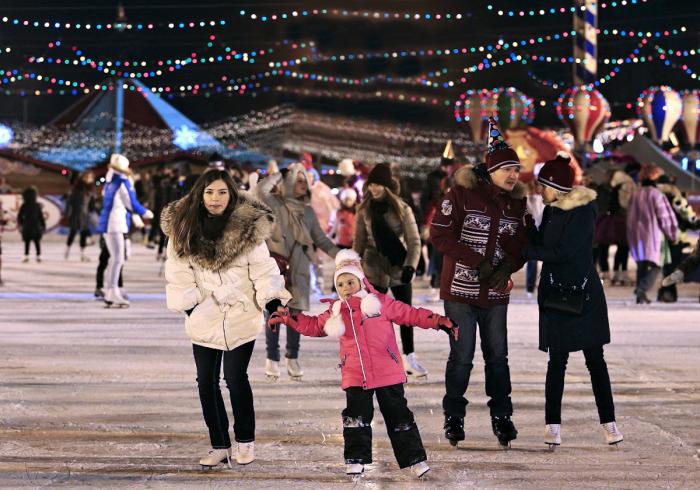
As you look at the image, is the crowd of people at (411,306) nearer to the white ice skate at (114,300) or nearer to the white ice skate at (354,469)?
the white ice skate at (354,469)

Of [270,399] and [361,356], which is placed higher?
[361,356]

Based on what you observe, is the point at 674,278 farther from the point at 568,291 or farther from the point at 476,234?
the point at 476,234

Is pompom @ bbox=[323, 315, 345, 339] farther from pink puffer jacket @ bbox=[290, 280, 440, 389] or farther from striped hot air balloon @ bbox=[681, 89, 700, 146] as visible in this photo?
striped hot air balloon @ bbox=[681, 89, 700, 146]

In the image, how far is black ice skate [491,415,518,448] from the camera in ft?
19.8

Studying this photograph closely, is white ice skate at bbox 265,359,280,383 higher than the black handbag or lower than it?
lower

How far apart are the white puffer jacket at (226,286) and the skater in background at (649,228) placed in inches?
363

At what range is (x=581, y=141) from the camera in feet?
120

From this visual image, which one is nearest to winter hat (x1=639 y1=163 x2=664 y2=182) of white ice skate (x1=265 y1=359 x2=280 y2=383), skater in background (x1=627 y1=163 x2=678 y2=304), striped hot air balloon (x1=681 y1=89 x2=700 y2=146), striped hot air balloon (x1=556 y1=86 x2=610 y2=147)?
skater in background (x1=627 y1=163 x2=678 y2=304)

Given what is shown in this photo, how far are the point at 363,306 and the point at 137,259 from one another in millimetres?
17617

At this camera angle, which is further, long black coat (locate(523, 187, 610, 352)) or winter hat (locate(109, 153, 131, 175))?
winter hat (locate(109, 153, 131, 175))

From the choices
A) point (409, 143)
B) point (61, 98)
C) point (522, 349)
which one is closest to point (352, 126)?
point (409, 143)

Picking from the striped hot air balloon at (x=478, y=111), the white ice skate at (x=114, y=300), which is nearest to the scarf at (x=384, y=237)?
the white ice skate at (x=114, y=300)

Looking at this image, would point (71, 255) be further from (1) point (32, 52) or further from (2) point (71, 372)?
(1) point (32, 52)

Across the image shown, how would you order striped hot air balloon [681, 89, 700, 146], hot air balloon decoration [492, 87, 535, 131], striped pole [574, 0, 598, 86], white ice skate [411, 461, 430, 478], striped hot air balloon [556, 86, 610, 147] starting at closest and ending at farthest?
white ice skate [411, 461, 430, 478]
striped pole [574, 0, 598, 86]
striped hot air balloon [556, 86, 610, 147]
hot air balloon decoration [492, 87, 535, 131]
striped hot air balloon [681, 89, 700, 146]
